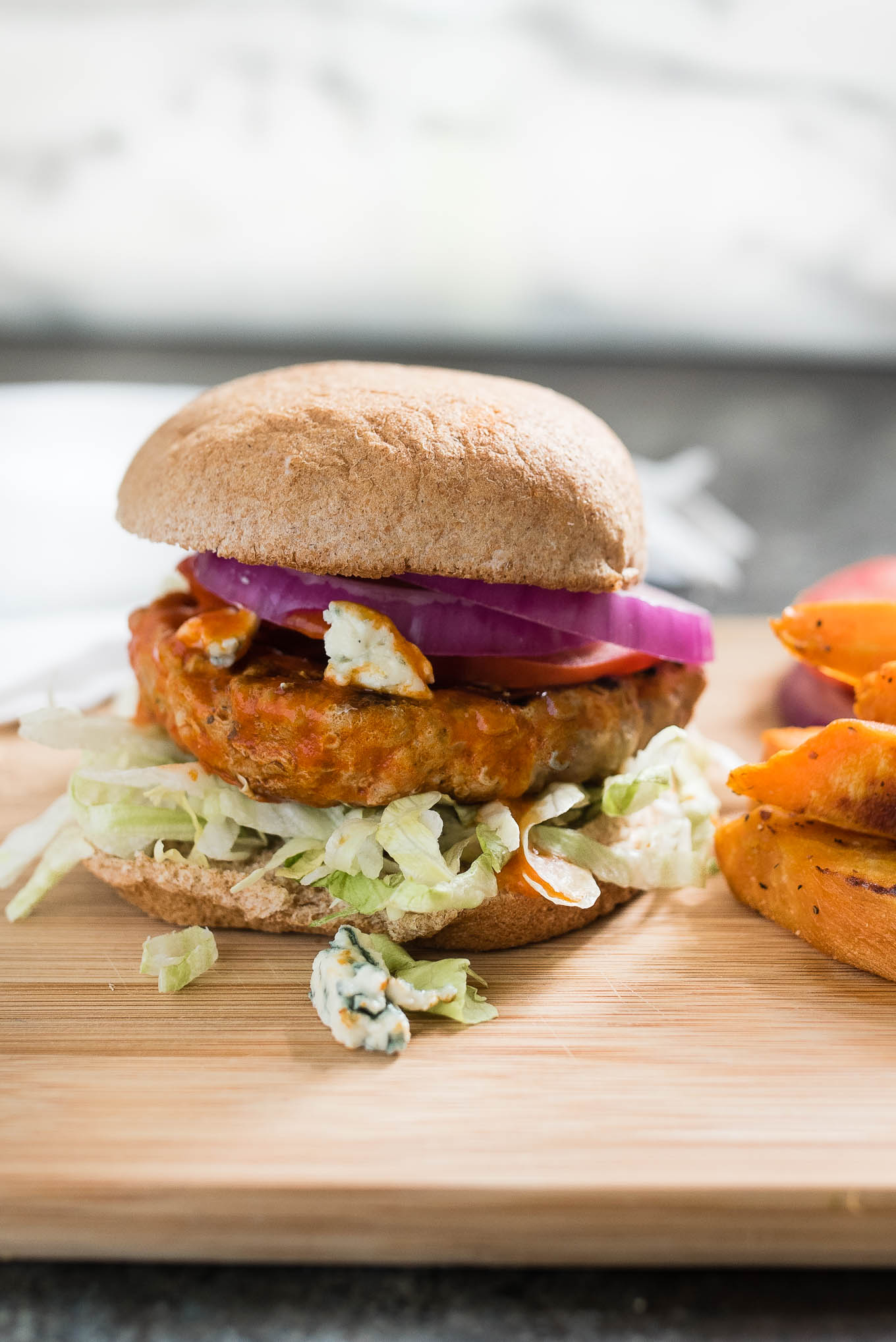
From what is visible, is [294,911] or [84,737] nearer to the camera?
[294,911]

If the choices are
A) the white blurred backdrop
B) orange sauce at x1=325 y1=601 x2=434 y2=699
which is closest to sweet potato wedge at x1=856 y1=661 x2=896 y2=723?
orange sauce at x1=325 y1=601 x2=434 y2=699

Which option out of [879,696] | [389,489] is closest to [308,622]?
[389,489]

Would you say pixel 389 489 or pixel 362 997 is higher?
pixel 389 489

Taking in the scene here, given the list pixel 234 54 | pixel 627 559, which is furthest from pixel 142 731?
pixel 234 54

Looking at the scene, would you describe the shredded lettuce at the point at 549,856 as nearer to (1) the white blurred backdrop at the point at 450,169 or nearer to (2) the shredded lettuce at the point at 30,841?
(2) the shredded lettuce at the point at 30,841

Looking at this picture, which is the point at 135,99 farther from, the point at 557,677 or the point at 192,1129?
the point at 192,1129

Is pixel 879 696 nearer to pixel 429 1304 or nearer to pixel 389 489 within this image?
pixel 389 489

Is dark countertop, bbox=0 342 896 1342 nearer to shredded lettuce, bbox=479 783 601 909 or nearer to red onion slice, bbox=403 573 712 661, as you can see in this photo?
shredded lettuce, bbox=479 783 601 909
